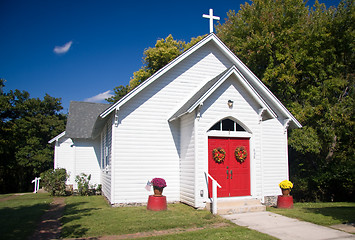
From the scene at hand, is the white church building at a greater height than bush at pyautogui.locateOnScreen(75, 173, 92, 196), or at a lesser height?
greater

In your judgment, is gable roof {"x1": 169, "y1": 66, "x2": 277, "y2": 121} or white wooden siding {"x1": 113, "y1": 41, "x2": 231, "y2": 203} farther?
white wooden siding {"x1": 113, "y1": 41, "x2": 231, "y2": 203}

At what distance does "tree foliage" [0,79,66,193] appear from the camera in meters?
27.9

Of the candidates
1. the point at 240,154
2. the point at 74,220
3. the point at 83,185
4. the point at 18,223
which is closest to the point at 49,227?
the point at 74,220

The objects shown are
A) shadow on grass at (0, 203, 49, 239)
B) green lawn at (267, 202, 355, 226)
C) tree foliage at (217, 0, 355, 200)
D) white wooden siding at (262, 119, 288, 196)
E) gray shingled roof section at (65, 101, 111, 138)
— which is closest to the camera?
shadow on grass at (0, 203, 49, 239)

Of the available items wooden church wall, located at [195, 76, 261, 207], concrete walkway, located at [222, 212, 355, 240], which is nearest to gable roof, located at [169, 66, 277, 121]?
wooden church wall, located at [195, 76, 261, 207]

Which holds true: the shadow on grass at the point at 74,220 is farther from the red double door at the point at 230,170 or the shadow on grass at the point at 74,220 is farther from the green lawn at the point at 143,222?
the red double door at the point at 230,170

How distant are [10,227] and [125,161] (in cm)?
482

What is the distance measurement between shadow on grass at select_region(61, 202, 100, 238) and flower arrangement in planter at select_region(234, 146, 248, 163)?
19.6 ft

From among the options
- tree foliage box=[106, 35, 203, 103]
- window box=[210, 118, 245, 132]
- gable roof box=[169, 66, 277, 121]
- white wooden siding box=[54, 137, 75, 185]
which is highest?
tree foliage box=[106, 35, 203, 103]

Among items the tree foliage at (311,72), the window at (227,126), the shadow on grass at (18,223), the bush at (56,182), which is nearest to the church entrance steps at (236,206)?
the window at (227,126)

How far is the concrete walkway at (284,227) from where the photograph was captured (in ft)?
24.0

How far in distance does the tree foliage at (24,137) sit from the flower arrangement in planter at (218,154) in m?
22.6

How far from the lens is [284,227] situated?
27.3 feet

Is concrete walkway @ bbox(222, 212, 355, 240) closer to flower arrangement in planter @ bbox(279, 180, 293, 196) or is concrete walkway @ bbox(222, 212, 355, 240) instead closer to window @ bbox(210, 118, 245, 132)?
flower arrangement in planter @ bbox(279, 180, 293, 196)
